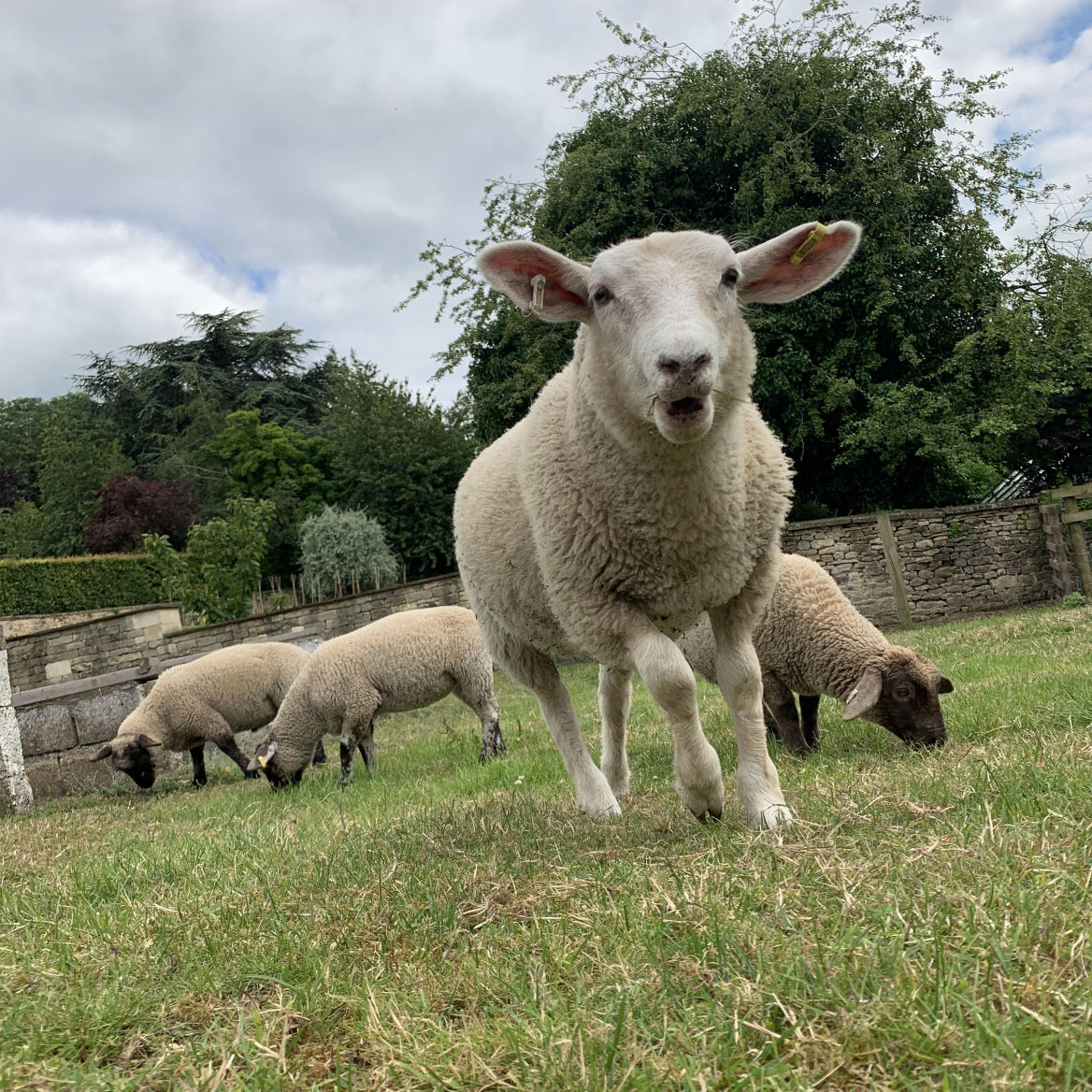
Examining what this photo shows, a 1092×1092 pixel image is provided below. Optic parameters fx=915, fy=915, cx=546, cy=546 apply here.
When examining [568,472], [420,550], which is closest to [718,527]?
[568,472]

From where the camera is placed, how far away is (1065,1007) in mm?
1321

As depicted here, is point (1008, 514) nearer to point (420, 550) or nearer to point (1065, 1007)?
point (1065, 1007)

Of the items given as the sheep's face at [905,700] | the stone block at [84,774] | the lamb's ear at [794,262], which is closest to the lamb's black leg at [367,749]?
the stone block at [84,774]

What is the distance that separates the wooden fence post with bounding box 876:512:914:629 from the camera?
14.7 meters

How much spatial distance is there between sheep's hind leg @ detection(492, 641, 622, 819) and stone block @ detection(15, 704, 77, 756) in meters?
7.46

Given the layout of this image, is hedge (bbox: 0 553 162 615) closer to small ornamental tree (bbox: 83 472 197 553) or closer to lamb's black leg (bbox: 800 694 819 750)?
small ornamental tree (bbox: 83 472 197 553)

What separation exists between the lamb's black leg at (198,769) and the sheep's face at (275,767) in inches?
75.5

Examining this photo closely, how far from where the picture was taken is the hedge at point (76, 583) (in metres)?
25.8

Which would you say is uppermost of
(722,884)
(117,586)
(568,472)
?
(117,586)

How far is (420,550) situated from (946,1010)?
28791mm

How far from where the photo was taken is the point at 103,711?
1010 cm

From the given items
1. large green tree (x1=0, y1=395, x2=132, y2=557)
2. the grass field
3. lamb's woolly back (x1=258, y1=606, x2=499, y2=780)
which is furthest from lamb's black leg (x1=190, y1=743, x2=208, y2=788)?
large green tree (x1=0, y1=395, x2=132, y2=557)

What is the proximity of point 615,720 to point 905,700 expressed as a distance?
159 cm

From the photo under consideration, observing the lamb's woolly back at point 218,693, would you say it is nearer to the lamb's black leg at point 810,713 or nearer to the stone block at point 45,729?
the stone block at point 45,729
